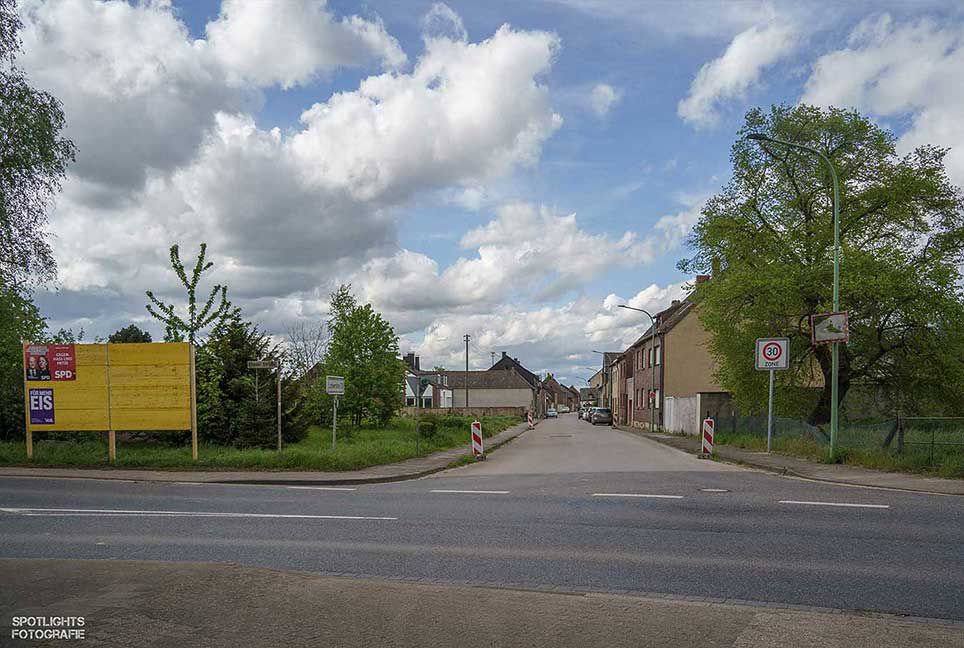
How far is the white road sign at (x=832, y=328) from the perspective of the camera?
59.7 feet

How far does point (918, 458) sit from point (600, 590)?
12.4 metres

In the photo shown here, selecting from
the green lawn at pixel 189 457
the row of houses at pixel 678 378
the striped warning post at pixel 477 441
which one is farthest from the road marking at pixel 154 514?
the row of houses at pixel 678 378

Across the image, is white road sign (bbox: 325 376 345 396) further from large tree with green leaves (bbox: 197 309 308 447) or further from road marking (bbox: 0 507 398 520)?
road marking (bbox: 0 507 398 520)

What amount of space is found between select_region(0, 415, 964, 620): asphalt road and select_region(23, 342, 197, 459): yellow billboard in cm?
451

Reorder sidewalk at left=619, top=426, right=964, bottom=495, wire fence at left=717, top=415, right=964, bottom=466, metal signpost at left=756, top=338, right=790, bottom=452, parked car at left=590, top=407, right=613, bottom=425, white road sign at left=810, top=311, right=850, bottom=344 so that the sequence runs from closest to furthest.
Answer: sidewalk at left=619, top=426, right=964, bottom=495 < wire fence at left=717, top=415, right=964, bottom=466 < white road sign at left=810, top=311, right=850, bottom=344 < metal signpost at left=756, top=338, right=790, bottom=452 < parked car at left=590, top=407, right=613, bottom=425

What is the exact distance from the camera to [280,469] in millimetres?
18891

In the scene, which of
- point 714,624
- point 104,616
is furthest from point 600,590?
point 104,616

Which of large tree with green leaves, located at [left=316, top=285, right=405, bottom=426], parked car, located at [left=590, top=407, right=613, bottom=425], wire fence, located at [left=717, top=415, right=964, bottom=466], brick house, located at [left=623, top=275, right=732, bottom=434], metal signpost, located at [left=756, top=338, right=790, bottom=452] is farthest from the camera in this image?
parked car, located at [left=590, top=407, right=613, bottom=425]

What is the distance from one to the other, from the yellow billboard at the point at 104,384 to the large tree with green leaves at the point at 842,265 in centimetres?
1896

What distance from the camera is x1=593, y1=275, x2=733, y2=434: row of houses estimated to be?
38375 millimetres

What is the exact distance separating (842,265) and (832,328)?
28.2 feet

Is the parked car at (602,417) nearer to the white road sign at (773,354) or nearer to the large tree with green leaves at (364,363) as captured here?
the large tree with green leaves at (364,363)

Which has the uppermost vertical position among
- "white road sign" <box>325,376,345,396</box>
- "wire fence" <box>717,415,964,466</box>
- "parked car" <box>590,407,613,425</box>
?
"white road sign" <box>325,376,345,396</box>

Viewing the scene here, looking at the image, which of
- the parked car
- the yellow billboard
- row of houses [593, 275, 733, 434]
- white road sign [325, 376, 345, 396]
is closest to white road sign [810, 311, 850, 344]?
white road sign [325, 376, 345, 396]
